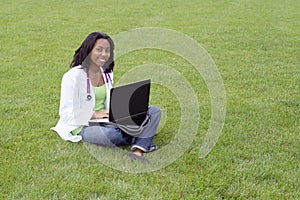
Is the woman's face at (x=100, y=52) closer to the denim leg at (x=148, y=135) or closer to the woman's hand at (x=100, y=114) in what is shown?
the woman's hand at (x=100, y=114)

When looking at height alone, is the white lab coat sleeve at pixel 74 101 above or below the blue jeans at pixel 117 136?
above

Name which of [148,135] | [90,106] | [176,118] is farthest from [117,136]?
[176,118]

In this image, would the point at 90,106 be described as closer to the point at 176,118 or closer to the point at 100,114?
the point at 100,114

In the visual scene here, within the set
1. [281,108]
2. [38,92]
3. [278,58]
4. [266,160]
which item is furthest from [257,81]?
[38,92]

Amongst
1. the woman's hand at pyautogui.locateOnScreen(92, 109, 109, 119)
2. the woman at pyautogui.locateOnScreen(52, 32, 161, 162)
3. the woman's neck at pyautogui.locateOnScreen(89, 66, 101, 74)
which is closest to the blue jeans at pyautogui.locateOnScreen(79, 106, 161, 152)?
the woman at pyautogui.locateOnScreen(52, 32, 161, 162)

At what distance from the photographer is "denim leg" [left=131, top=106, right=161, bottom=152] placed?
3658 mm

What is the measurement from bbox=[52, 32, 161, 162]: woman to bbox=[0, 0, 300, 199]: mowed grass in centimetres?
17

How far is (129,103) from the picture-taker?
3578 millimetres

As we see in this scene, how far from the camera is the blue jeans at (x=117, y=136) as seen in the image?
3.69 m

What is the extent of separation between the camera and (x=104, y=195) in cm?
306


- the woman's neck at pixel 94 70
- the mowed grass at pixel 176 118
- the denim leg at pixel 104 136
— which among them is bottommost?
the mowed grass at pixel 176 118

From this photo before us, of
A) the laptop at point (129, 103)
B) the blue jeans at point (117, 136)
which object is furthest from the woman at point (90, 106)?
the laptop at point (129, 103)

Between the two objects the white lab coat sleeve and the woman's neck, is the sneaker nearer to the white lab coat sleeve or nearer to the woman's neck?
the white lab coat sleeve

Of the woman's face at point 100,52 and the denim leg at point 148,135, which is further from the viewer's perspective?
the woman's face at point 100,52
